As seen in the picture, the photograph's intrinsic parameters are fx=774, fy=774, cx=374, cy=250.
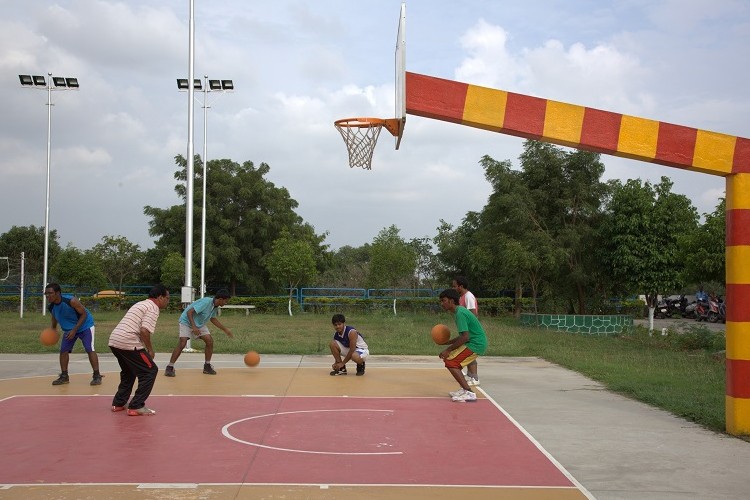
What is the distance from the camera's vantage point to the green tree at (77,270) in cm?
4094

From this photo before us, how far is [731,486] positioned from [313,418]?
5044mm

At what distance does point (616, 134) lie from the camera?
385 inches

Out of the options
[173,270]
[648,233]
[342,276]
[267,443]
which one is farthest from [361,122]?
[342,276]

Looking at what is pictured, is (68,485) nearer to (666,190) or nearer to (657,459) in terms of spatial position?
(657,459)

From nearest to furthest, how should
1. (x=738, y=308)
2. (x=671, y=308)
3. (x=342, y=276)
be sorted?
1. (x=738, y=308)
2. (x=671, y=308)
3. (x=342, y=276)

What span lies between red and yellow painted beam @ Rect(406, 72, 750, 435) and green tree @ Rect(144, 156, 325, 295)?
123ft

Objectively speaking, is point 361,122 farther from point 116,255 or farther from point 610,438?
point 116,255

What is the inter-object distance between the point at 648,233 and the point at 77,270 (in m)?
28.7

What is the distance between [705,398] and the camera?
11.8m

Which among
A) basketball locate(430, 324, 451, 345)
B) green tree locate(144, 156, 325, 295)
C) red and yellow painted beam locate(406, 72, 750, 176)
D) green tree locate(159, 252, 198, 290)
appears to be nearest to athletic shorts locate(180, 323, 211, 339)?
basketball locate(430, 324, 451, 345)

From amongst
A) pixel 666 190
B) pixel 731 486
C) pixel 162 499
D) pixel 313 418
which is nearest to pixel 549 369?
pixel 313 418

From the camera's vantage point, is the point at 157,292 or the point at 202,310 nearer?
the point at 157,292

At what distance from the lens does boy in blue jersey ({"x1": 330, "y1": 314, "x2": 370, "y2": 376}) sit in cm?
1420

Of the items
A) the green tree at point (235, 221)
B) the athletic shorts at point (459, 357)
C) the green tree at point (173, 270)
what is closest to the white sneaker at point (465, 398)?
the athletic shorts at point (459, 357)
